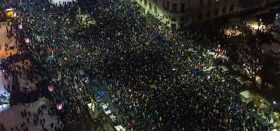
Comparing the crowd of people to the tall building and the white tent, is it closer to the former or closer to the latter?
the white tent

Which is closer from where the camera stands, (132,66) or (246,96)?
(246,96)

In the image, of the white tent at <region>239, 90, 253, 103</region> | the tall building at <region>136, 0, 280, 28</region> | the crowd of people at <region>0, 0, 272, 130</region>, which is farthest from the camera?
the tall building at <region>136, 0, 280, 28</region>

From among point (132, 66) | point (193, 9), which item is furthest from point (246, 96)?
point (193, 9)

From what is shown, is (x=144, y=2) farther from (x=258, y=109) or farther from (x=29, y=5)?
(x=258, y=109)

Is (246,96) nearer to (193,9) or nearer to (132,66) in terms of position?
(132,66)

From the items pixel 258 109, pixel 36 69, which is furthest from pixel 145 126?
pixel 36 69

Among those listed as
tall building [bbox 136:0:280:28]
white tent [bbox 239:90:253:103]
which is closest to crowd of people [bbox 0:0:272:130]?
white tent [bbox 239:90:253:103]

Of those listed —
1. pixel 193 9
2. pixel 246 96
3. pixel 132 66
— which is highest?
pixel 193 9

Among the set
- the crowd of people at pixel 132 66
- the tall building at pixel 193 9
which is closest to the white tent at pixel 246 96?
the crowd of people at pixel 132 66
